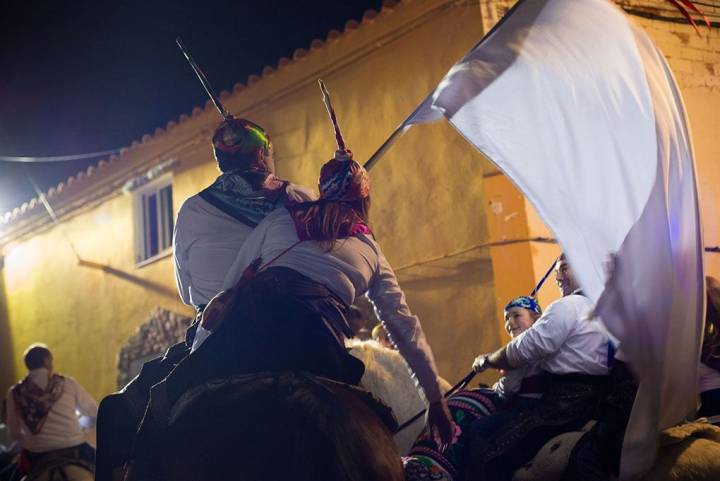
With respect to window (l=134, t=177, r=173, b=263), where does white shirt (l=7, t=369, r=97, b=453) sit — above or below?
below

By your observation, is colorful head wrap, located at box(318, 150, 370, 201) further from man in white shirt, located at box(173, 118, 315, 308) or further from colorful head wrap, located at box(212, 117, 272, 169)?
colorful head wrap, located at box(212, 117, 272, 169)

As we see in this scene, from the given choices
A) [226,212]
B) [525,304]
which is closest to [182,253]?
[226,212]

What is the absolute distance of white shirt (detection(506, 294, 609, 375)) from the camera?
17.4ft

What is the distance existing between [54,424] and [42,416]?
131 mm

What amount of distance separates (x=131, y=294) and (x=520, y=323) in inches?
440

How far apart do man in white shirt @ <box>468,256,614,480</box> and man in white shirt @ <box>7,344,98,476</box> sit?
4516mm

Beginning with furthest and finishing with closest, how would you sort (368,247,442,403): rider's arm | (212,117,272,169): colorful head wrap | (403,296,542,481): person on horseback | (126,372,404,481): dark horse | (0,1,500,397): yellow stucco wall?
1. (0,1,500,397): yellow stucco wall
2. (403,296,542,481): person on horseback
3. (212,117,272,169): colorful head wrap
4. (368,247,442,403): rider's arm
5. (126,372,404,481): dark horse

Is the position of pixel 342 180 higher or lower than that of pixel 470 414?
higher

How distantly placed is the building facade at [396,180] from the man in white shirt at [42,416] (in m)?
4.33

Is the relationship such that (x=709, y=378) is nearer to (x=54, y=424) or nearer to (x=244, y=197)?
(x=244, y=197)

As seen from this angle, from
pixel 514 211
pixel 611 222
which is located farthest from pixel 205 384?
pixel 514 211

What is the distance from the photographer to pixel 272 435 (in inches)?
144

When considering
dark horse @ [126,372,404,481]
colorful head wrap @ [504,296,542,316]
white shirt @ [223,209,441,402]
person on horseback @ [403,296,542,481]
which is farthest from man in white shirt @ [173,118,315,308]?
colorful head wrap @ [504,296,542,316]

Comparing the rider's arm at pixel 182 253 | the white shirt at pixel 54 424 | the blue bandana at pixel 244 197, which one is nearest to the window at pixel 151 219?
the white shirt at pixel 54 424
